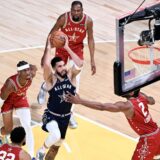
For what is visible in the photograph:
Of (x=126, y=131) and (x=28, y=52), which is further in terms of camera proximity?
(x=28, y=52)

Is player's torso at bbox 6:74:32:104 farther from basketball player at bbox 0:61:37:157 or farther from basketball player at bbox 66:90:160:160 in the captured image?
basketball player at bbox 66:90:160:160

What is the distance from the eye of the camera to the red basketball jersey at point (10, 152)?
6680 millimetres

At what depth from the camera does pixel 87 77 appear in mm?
10742

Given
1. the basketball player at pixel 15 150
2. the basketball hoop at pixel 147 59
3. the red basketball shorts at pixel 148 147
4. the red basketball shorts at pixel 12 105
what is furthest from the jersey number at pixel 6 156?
the basketball hoop at pixel 147 59

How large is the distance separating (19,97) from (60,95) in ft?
2.21

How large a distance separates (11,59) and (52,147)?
3121 millimetres

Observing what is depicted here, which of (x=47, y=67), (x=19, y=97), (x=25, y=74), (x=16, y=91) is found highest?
(x=47, y=67)

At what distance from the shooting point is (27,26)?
40.6 feet

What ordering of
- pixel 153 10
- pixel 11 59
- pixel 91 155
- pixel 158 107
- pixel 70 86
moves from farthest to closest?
pixel 11 59 → pixel 158 107 → pixel 91 155 → pixel 70 86 → pixel 153 10

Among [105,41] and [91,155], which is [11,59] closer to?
[105,41]

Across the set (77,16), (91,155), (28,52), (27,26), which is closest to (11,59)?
(28,52)

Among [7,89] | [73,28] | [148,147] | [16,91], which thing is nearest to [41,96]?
[73,28]

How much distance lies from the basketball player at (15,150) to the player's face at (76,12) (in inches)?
111

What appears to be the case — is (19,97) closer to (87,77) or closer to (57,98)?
(57,98)
